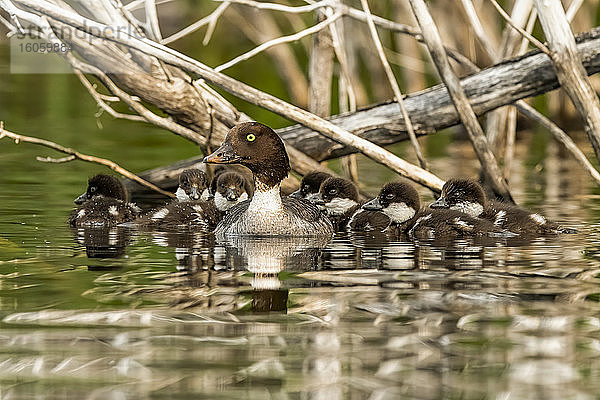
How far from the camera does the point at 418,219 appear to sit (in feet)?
20.9

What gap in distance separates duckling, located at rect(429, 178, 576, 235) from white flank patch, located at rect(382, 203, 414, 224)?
15 centimetres

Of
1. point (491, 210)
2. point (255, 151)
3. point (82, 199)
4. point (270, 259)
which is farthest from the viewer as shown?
point (82, 199)

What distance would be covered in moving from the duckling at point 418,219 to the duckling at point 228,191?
933mm

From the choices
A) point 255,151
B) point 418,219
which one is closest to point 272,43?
point 255,151

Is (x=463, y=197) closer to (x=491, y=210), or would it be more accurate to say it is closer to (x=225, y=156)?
(x=491, y=210)

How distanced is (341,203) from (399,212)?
1.68 ft

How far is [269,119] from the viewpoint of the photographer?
13.4 metres

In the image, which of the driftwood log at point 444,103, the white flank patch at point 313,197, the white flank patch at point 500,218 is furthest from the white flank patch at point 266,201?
the driftwood log at point 444,103

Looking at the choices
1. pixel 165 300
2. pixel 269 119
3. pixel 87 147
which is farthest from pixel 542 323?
pixel 269 119

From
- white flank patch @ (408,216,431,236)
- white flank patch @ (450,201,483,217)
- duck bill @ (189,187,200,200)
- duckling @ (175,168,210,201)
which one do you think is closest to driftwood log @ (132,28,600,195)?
duckling @ (175,168,210,201)

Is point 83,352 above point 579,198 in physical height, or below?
below

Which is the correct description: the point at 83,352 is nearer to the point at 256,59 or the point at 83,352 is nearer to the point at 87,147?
the point at 87,147

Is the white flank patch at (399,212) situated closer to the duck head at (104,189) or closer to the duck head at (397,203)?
the duck head at (397,203)

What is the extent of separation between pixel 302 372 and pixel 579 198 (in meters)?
5.22
